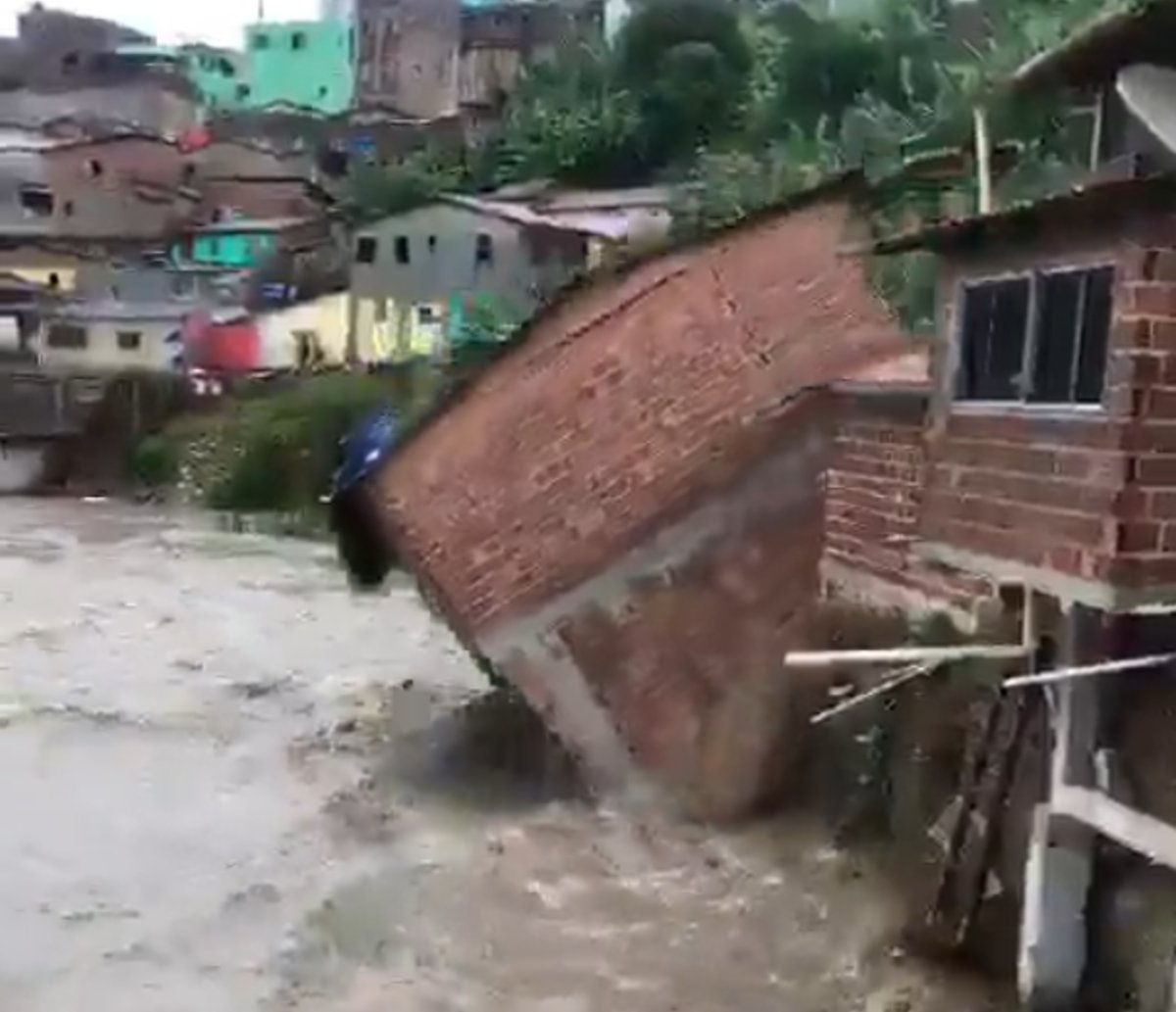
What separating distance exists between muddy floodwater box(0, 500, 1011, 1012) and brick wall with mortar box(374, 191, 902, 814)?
785mm

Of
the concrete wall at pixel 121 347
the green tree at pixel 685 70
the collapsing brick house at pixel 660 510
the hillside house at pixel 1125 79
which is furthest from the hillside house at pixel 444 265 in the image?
the hillside house at pixel 1125 79

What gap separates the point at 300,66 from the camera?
5925 cm

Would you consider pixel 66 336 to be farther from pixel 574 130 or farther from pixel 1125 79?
pixel 1125 79

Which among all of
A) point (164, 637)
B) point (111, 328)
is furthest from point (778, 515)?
point (111, 328)

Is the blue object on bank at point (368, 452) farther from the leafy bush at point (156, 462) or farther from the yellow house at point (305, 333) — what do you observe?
the yellow house at point (305, 333)

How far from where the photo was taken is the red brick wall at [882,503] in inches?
415

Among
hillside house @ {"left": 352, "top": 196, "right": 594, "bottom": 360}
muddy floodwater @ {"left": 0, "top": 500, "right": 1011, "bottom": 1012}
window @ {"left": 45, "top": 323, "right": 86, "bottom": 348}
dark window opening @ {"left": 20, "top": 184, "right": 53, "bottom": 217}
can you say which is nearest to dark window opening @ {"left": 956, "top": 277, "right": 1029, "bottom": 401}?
muddy floodwater @ {"left": 0, "top": 500, "right": 1011, "bottom": 1012}

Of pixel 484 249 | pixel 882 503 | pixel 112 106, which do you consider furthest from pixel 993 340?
pixel 112 106

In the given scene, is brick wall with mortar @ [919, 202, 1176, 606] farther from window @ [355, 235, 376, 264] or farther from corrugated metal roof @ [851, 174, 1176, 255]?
window @ [355, 235, 376, 264]

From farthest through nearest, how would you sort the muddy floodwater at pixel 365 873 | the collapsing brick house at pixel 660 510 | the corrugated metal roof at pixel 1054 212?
the collapsing brick house at pixel 660 510 < the muddy floodwater at pixel 365 873 < the corrugated metal roof at pixel 1054 212

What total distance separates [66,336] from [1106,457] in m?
37.0

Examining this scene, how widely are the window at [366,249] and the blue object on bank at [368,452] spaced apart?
77.0 feet

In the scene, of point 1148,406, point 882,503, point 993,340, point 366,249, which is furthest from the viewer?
point 366,249

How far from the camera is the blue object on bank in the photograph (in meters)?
14.1
